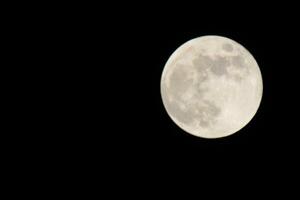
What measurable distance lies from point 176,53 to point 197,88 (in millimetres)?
838

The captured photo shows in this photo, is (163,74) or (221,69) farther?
(163,74)

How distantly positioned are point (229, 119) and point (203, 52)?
4.07 feet

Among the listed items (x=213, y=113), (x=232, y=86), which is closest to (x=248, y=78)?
(x=232, y=86)

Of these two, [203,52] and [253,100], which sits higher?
[203,52]

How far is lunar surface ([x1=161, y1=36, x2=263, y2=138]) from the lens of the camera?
786 centimetres

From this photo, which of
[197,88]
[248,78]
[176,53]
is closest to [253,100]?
[248,78]

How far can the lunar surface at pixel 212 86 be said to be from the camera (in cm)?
786

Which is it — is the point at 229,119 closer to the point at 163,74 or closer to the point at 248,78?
the point at 248,78

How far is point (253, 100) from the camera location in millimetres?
8031

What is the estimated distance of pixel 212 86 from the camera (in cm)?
785

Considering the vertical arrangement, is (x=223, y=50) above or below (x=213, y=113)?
above

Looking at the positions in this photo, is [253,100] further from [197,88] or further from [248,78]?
[197,88]

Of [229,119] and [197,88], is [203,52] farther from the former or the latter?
[229,119]

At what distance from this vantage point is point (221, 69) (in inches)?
310
